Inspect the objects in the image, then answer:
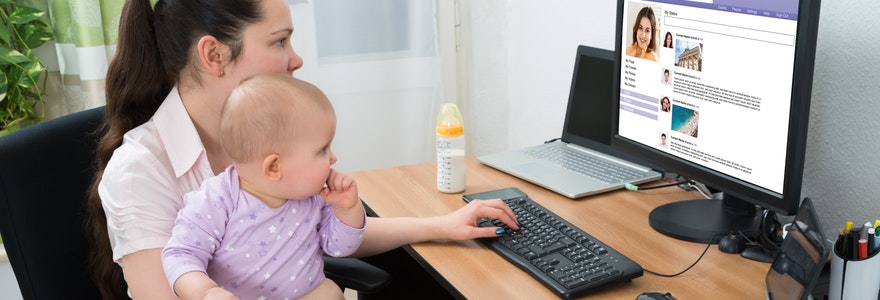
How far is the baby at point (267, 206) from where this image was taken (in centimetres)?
119

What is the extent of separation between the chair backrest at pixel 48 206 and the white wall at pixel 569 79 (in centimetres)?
123

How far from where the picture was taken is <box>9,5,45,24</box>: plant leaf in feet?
7.18

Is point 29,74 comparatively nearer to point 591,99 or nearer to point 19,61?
point 19,61

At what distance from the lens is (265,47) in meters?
1.35

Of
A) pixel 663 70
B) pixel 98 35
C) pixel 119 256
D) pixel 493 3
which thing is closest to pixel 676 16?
pixel 663 70

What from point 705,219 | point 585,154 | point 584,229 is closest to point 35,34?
point 585,154

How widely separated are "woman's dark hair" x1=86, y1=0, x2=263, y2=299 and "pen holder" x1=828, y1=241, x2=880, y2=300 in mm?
917

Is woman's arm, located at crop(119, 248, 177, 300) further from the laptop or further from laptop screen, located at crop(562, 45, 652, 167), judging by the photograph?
laptop screen, located at crop(562, 45, 652, 167)

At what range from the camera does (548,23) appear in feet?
7.59

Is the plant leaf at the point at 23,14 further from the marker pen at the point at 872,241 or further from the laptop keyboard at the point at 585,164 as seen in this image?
the marker pen at the point at 872,241

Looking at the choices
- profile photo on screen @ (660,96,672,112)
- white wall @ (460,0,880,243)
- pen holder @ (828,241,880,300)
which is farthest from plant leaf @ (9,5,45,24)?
pen holder @ (828,241,880,300)

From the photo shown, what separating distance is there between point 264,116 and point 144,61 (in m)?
0.33

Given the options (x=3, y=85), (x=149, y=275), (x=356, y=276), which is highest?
(x=3, y=85)

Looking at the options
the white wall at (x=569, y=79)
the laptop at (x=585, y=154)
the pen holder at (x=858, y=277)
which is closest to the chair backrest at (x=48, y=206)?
the laptop at (x=585, y=154)
